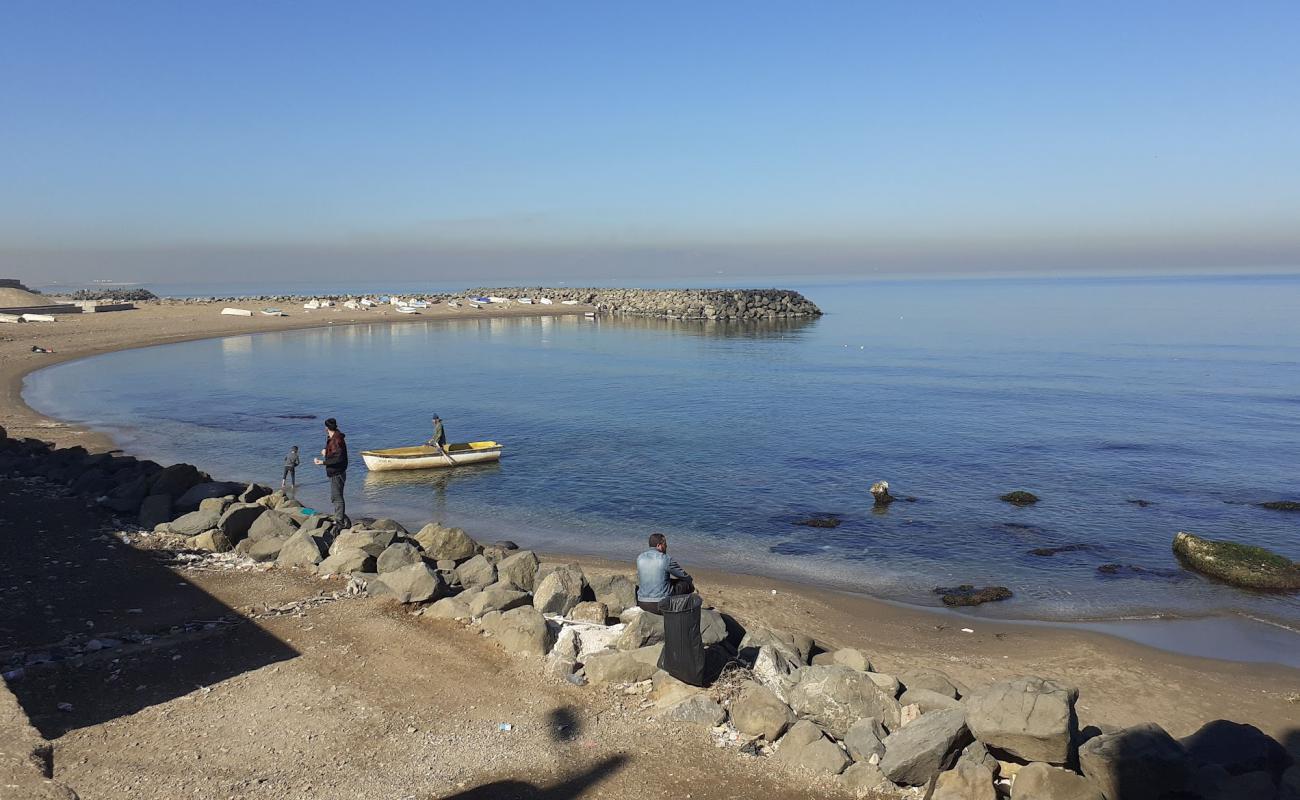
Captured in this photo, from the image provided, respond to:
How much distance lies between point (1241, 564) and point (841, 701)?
1450 centimetres

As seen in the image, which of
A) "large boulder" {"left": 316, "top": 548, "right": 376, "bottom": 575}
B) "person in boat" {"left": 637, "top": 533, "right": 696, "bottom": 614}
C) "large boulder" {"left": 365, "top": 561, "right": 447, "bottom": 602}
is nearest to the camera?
"person in boat" {"left": 637, "top": 533, "right": 696, "bottom": 614}

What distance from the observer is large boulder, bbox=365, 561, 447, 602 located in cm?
1357

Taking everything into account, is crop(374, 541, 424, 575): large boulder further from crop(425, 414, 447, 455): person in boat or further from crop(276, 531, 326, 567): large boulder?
crop(425, 414, 447, 455): person in boat

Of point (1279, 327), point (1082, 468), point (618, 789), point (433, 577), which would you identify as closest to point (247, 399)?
point (433, 577)

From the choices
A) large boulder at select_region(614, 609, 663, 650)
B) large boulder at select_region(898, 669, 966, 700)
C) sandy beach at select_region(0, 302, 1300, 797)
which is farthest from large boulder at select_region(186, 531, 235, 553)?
large boulder at select_region(898, 669, 966, 700)

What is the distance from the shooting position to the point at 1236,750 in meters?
9.62

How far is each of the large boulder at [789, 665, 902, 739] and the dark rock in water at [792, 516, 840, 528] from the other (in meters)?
12.9

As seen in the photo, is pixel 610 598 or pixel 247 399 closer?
pixel 610 598

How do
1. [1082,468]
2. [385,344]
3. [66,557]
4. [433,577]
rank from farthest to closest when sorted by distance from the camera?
[385,344] → [1082,468] → [66,557] → [433,577]

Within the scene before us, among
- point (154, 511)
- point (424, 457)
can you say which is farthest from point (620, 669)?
point (424, 457)

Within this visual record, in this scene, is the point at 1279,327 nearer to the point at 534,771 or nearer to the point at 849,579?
the point at 849,579

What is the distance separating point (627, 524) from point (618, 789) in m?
14.4

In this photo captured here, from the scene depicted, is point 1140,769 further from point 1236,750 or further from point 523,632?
point 523,632

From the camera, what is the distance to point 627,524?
76.6ft
